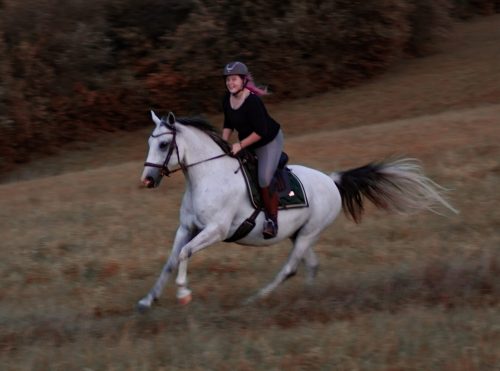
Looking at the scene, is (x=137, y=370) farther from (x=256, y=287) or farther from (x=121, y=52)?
(x=121, y=52)

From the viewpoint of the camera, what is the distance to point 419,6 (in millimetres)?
28391

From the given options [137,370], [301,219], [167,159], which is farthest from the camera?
[301,219]

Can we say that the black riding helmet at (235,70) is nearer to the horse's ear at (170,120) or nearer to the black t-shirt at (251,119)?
the black t-shirt at (251,119)

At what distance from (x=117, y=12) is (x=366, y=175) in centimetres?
1768

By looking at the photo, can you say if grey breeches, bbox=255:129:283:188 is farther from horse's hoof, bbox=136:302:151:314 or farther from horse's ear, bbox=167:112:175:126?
horse's hoof, bbox=136:302:151:314

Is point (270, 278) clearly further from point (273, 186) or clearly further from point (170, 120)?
point (170, 120)

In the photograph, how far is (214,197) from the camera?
8.58 m

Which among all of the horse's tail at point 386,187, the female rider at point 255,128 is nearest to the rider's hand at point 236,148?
the female rider at point 255,128

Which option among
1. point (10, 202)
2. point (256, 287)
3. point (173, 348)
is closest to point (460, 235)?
point (256, 287)

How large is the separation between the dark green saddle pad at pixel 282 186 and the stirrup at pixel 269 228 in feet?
0.56

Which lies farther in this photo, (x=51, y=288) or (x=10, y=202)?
(x=10, y=202)

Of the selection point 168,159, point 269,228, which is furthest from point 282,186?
point 168,159

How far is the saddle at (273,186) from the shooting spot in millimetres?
8867

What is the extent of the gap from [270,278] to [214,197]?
7.20 ft
